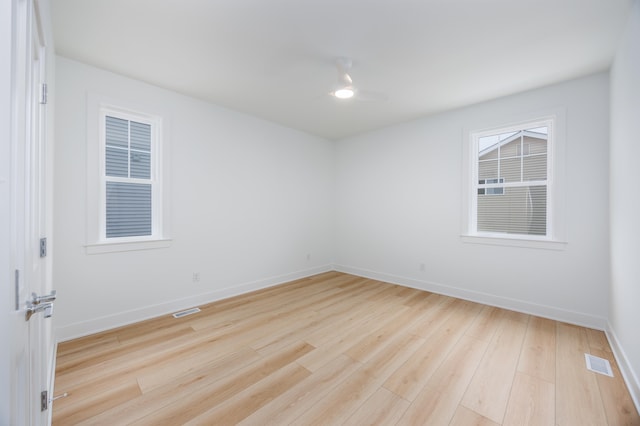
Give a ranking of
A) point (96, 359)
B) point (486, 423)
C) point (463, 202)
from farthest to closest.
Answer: point (463, 202)
point (96, 359)
point (486, 423)

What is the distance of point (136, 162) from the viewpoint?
121 inches

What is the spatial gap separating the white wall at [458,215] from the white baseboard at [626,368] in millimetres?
439

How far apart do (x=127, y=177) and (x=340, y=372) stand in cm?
302

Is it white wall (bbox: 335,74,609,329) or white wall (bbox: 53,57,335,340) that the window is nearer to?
white wall (bbox: 335,74,609,329)

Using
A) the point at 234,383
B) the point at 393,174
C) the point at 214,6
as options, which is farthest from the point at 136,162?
the point at 393,174

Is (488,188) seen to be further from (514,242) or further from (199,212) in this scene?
(199,212)

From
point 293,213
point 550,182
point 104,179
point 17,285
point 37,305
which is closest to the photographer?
point 17,285

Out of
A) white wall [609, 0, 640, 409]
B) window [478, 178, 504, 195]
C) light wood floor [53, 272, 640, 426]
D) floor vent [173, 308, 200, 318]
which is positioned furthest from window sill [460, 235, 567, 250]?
floor vent [173, 308, 200, 318]

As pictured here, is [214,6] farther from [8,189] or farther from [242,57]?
[8,189]

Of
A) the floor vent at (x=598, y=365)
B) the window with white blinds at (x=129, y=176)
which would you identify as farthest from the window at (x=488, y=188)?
the window with white blinds at (x=129, y=176)

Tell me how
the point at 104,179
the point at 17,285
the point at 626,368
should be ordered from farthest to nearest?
the point at 104,179
the point at 626,368
the point at 17,285

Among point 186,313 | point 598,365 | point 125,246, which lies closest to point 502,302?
point 598,365

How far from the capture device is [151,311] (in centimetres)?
307

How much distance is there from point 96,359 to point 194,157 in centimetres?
233
